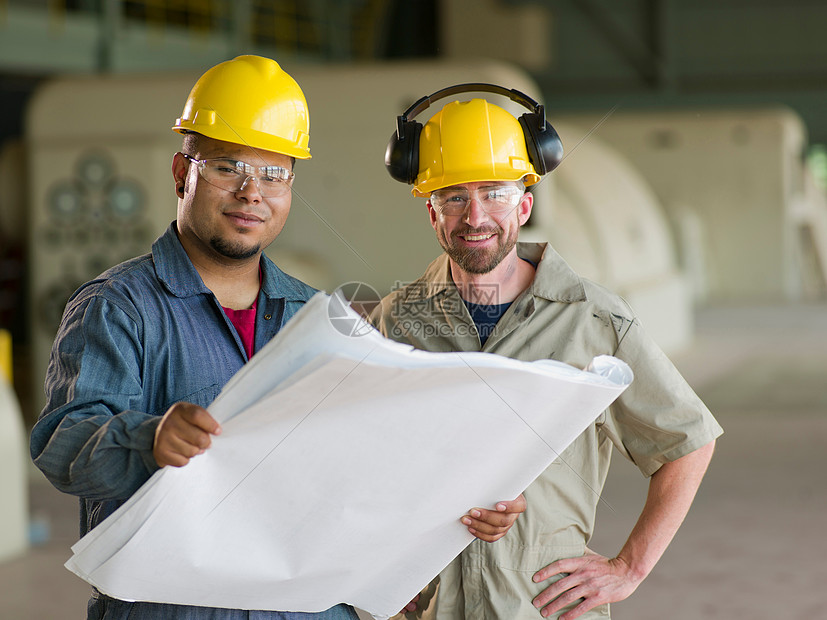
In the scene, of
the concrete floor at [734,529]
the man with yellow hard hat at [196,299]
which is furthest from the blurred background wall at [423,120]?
the concrete floor at [734,529]

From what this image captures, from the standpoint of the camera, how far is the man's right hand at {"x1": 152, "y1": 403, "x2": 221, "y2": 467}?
1459 millimetres

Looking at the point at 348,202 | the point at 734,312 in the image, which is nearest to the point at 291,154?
the point at 348,202

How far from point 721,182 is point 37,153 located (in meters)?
12.5

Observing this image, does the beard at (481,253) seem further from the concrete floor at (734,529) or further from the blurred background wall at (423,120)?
the concrete floor at (734,529)

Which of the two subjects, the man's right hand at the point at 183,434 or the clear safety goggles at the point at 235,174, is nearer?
the man's right hand at the point at 183,434

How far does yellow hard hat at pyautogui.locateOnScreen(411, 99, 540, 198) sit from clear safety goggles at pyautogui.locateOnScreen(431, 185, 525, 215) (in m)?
0.02

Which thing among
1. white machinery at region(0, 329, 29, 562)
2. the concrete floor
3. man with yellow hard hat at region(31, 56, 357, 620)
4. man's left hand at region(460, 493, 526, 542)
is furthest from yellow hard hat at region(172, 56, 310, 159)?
white machinery at region(0, 329, 29, 562)

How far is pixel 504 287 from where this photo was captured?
2.21m

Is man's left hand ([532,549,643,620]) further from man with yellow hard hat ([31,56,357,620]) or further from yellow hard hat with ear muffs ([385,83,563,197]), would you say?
yellow hard hat with ear muffs ([385,83,563,197])

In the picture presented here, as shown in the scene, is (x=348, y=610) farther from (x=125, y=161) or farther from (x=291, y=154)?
(x=125, y=161)

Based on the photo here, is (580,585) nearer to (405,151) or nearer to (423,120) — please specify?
(405,151)

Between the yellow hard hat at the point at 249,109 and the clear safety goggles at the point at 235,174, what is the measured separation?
1.7 inches

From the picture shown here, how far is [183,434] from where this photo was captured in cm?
146

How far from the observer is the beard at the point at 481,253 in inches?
82.4
